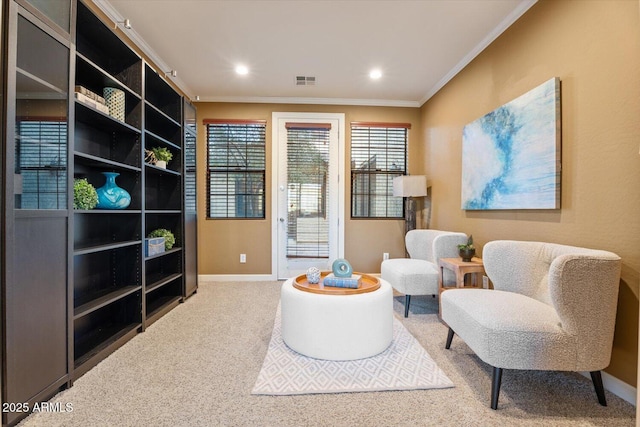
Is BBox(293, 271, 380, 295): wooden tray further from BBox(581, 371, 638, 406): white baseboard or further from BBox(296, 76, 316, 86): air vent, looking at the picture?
BBox(296, 76, 316, 86): air vent

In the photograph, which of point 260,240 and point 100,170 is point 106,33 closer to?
point 100,170

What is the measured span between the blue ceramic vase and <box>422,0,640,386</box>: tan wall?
125 inches

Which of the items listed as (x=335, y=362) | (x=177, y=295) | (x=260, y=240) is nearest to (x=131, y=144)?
(x=177, y=295)

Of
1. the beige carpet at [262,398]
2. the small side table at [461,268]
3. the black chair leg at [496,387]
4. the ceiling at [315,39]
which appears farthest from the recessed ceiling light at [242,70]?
the black chair leg at [496,387]

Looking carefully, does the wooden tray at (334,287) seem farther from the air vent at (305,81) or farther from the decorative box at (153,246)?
the air vent at (305,81)

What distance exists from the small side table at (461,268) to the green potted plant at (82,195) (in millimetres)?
2834

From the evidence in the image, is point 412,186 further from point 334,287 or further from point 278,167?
point 334,287

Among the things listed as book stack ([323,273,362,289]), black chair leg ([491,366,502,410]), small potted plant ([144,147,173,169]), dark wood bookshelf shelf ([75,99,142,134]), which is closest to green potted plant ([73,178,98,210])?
dark wood bookshelf shelf ([75,99,142,134])

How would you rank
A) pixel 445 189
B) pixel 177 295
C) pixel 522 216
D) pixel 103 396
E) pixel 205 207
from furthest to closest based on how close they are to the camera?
1. pixel 205 207
2. pixel 445 189
3. pixel 177 295
4. pixel 522 216
5. pixel 103 396

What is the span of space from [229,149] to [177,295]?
209cm

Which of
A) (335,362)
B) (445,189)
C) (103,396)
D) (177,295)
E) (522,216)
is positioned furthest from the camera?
(445,189)

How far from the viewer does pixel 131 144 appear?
234 centimetres

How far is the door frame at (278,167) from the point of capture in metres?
3.98

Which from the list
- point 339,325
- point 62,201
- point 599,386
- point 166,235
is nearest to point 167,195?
point 166,235
